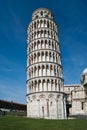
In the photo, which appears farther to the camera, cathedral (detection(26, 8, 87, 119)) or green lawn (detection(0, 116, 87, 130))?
cathedral (detection(26, 8, 87, 119))

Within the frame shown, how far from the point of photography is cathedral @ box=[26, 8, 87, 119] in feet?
177

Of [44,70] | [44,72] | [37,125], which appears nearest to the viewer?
[37,125]

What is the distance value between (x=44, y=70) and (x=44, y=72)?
0.54m

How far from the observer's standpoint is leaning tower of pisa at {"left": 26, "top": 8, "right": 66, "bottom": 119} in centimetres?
5393

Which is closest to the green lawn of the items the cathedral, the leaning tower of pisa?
the leaning tower of pisa

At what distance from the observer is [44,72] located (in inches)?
2227

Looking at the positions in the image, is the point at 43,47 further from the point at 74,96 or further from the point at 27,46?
the point at 74,96

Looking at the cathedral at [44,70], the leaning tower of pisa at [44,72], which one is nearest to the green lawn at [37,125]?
the leaning tower of pisa at [44,72]

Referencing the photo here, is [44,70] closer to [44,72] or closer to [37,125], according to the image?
[44,72]

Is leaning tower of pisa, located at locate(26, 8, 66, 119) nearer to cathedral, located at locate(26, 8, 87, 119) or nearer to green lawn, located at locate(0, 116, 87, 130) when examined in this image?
cathedral, located at locate(26, 8, 87, 119)

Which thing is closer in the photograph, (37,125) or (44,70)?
(37,125)

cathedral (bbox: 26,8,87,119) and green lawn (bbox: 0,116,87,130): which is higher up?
cathedral (bbox: 26,8,87,119)

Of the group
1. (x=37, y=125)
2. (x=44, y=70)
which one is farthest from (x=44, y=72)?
(x=37, y=125)

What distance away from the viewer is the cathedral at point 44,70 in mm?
53969
